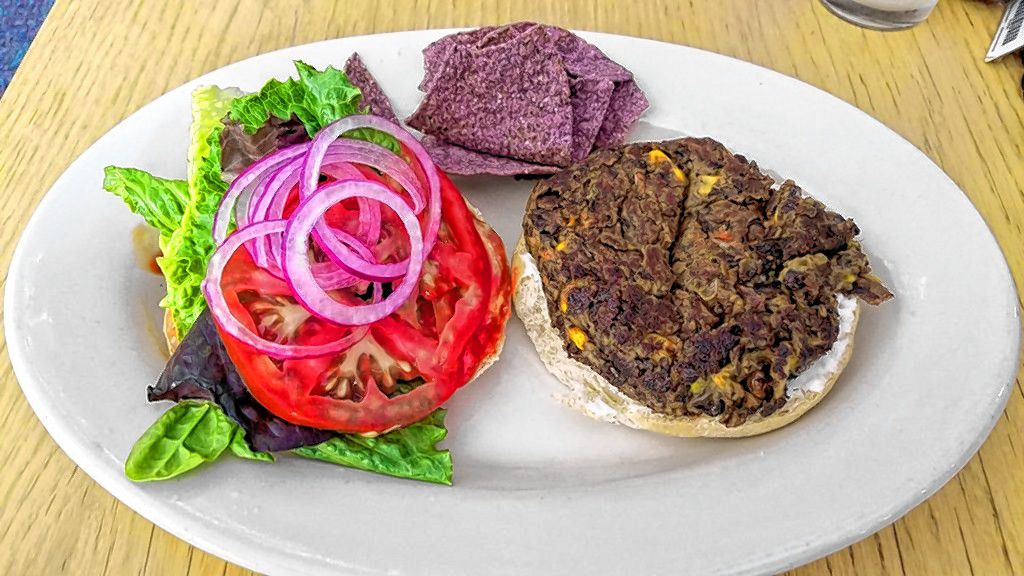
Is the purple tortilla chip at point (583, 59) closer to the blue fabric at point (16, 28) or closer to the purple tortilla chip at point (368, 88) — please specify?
the purple tortilla chip at point (368, 88)

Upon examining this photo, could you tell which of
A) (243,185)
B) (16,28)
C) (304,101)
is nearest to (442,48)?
(304,101)

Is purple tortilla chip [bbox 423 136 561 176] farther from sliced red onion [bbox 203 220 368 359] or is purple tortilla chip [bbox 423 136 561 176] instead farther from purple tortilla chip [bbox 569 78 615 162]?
sliced red onion [bbox 203 220 368 359]

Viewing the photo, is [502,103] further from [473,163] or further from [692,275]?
[692,275]

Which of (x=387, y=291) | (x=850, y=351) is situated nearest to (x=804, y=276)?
(x=850, y=351)

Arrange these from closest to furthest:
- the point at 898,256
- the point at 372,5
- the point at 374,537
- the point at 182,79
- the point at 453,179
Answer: the point at 374,537 < the point at 898,256 < the point at 453,179 < the point at 182,79 < the point at 372,5

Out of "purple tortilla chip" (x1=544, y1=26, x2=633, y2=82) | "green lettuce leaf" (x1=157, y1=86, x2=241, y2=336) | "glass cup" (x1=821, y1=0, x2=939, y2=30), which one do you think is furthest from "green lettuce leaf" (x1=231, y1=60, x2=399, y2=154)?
"glass cup" (x1=821, y1=0, x2=939, y2=30)

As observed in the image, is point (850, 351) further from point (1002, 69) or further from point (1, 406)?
point (1, 406)

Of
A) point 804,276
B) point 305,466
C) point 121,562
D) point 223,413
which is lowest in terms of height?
point 121,562
